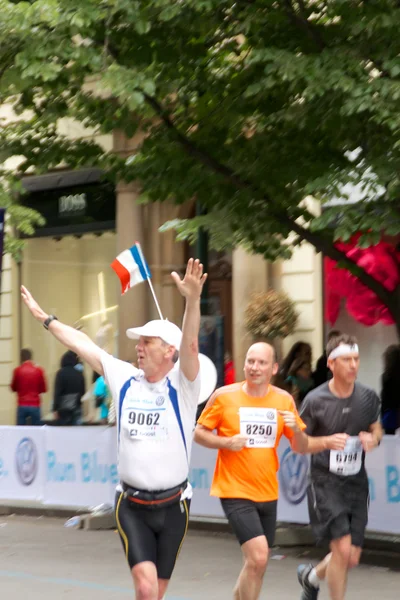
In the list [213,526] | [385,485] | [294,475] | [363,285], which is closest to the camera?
[385,485]

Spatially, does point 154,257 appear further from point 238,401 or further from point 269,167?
point 238,401

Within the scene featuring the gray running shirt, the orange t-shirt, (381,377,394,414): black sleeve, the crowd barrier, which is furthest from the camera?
(381,377,394,414): black sleeve

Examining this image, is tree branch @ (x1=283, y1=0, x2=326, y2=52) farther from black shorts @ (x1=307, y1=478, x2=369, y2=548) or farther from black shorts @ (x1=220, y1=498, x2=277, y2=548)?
black shorts @ (x1=220, y1=498, x2=277, y2=548)

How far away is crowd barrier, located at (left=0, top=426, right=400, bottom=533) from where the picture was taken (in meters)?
10.8

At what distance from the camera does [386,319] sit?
15.7m

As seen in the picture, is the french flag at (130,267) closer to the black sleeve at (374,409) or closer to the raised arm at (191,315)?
the black sleeve at (374,409)

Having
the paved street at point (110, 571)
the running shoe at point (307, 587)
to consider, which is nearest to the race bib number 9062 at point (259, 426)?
the running shoe at point (307, 587)

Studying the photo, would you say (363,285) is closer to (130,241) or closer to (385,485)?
(385,485)

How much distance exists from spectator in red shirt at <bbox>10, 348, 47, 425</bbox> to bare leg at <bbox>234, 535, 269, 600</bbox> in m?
12.4

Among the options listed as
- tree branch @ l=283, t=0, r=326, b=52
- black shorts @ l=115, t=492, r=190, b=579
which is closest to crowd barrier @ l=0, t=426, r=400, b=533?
tree branch @ l=283, t=0, r=326, b=52

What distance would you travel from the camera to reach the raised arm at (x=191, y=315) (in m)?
5.93

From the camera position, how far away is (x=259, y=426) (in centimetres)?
761

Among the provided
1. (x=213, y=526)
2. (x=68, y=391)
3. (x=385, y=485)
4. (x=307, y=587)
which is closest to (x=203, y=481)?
(x=213, y=526)

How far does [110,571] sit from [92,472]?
3509 mm
